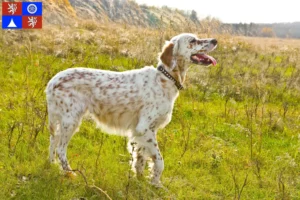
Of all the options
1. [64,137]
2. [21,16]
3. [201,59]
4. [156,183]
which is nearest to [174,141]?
[156,183]

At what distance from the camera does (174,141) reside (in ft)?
18.6

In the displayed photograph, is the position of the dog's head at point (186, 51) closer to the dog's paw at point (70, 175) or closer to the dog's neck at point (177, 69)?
the dog's neck at point (177, 69)

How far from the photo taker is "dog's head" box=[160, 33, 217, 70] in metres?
4.68

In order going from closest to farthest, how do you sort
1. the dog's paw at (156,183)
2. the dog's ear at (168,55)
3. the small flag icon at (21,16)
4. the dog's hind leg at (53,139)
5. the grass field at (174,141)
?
the grass field at (174,141), the dog's paw at (156,183), the dog's hind leg at (53,139), the dog's ear at (168,55), the small flag icon at (21,16)

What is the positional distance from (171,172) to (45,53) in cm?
604

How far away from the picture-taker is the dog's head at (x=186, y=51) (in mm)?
4676

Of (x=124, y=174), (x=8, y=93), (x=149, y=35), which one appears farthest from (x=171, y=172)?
(x=149, y=35)

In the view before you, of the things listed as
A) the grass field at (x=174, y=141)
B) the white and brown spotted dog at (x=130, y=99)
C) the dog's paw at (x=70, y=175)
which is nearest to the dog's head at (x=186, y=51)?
the white and brown spotted dog at (x=130, y=99)

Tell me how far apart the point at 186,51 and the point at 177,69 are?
0.82 feet

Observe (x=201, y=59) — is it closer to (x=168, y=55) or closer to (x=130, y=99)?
(x=168, y=55)

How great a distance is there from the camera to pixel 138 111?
15.0ft

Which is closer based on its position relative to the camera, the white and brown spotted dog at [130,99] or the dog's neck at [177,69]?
the white and brown spotted dog at [130,99]

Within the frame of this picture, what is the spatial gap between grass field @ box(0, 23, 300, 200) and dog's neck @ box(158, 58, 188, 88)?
3.29 ft

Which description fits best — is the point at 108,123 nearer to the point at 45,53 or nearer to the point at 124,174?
the point at 124,174
